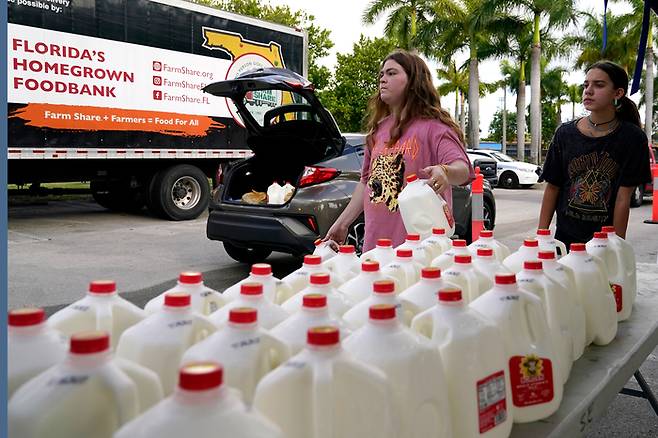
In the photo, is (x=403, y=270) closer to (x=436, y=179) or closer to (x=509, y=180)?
(x=436, y=179)

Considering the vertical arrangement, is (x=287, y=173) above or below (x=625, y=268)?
above

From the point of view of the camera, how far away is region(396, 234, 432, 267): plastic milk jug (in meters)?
→ 2.32

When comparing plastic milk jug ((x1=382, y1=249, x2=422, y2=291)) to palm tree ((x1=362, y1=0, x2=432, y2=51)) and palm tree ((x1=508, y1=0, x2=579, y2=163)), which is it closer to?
palm tree ((x1=508, y1=0, x2=579, y2=163))

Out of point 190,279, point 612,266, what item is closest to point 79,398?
point 190,279

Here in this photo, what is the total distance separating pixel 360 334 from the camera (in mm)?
1281

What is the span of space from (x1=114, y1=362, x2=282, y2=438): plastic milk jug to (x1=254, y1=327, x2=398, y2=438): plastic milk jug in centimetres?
15

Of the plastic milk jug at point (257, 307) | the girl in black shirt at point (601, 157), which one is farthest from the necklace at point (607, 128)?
the plastic milk jug at point (257, 307)

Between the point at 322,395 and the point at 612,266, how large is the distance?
6.03ft

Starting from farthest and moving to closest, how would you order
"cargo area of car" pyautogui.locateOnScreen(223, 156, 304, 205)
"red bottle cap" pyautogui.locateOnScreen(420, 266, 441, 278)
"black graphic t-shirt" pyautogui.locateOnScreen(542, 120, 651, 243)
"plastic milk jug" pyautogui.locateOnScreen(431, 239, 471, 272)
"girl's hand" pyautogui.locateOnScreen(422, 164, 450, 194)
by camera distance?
"cargo area of car" pyautogui.locateOnScreen(223, 156, 304, 205), "black graphic t-shirt" pyautogui.locateOnScreen(542, 120, 651, 243), "girl's hand" pyautogui.locateOnScreen(422, 164, 450, 194), "plastic milk jug" pyautogui.locateOnScreen(431, 239, 471, 272), "red bottle cap" pyautogui.locateOnScreen(420, 266, 441, 278)

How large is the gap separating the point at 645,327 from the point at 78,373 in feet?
7.21

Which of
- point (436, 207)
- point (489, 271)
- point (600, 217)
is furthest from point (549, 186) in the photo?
point (489, 271)

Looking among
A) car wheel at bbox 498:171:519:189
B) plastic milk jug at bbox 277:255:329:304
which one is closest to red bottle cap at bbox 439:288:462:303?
plastic milk jug at bbox 277:255:329:304

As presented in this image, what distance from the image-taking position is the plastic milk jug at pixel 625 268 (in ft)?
8.29

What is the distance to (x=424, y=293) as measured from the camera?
1691 mm
